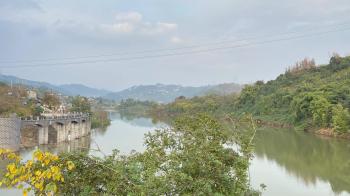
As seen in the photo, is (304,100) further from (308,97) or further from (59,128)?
(59,128)

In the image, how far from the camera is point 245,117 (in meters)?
7.65

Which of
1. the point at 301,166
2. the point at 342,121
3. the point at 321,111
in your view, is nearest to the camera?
the point at 301,166

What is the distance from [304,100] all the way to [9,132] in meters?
32.1

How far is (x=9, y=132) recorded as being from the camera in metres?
28.1

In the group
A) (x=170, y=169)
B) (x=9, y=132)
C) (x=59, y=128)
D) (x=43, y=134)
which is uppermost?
(x=170, y=169)

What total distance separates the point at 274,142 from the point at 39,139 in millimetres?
20531

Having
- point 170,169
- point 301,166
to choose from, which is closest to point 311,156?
point 301,166

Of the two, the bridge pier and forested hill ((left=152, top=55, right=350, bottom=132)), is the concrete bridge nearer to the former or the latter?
the bridge pier

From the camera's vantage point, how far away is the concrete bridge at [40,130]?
28.0 metres

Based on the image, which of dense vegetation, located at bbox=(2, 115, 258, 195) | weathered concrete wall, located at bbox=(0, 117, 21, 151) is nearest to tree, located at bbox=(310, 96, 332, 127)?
weathered concrete wall, located at bbox=(0, 117, 21, 151)

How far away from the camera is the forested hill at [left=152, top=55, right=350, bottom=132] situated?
138ft

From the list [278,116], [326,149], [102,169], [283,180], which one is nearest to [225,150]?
[102,169]

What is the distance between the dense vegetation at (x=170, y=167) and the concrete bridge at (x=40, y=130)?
23.1 metres

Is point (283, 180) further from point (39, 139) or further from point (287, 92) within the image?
point (287, 92)
